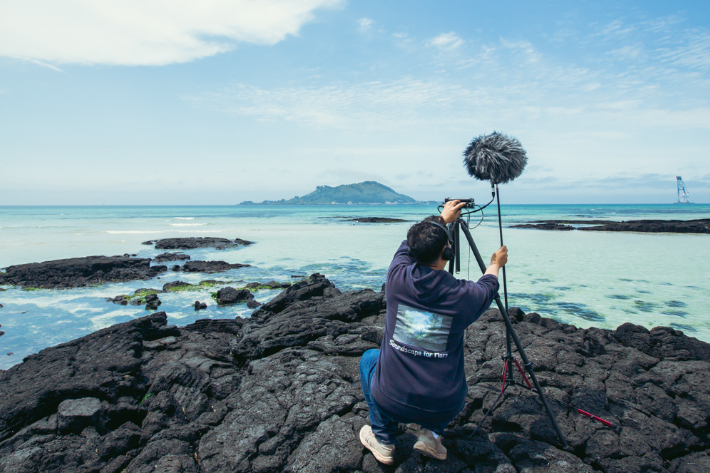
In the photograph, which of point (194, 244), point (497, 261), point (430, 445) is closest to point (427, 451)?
point (430, 445)

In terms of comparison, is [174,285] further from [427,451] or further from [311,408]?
[427,451]

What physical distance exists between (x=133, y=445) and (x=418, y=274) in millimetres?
3053

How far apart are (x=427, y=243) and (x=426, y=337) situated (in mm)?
574

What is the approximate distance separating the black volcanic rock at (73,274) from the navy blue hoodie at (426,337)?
14261 millimetres

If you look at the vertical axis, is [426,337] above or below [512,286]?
above

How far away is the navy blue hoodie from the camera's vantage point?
2291 millimetres

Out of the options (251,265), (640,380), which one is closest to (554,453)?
(640,380)

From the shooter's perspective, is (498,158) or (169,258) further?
(169,258)

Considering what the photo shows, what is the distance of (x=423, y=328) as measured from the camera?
234 cm

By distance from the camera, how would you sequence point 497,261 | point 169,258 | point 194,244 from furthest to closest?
point 194,244 < point 169,258 < point 497,261

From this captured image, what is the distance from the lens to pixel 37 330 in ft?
26.9

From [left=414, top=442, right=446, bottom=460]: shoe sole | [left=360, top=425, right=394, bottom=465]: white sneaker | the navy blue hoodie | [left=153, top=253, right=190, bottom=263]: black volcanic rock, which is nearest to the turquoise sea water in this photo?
[left=153, top=253, right=190, bottom=263]: black volcanic rock

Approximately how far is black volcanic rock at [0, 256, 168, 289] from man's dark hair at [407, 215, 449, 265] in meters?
14.4

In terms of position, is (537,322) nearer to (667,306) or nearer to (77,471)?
(667,306)
